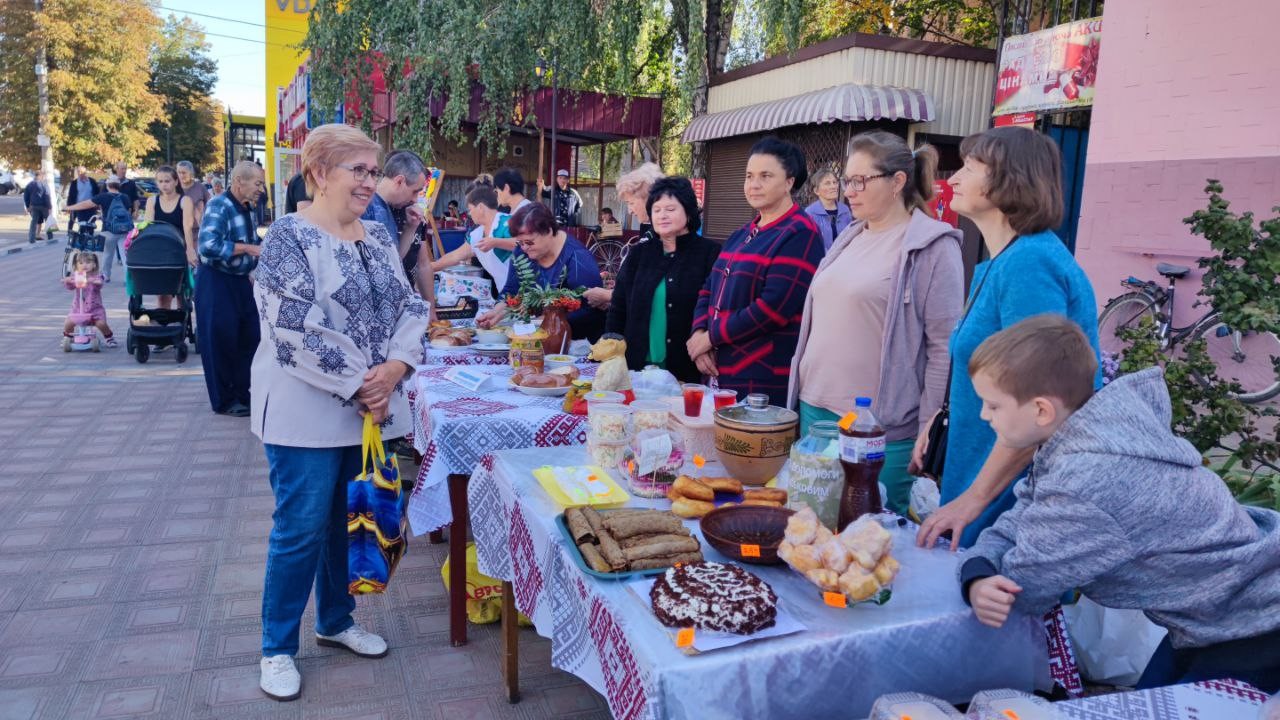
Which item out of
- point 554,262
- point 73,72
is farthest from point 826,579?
point 73,72

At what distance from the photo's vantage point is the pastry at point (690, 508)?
2.13 meters

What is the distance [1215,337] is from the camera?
6738 mm

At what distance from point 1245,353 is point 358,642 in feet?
21.9

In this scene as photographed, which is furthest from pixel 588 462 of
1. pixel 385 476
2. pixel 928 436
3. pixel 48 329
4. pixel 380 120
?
pixel 380 120

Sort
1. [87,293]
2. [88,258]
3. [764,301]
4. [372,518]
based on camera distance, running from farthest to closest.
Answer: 1. [87,293]
2. [88,258]
3. [764,301]
4. [372,518]

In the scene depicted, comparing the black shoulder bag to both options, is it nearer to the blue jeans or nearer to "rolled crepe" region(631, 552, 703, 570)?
"rolled crepe" region(631, 552, 703, 570)

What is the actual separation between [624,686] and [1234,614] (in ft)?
3.95

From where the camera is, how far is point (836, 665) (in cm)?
160

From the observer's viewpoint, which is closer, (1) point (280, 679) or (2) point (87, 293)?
(1) point (280, 679)

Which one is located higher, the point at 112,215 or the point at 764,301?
the point at 112,215

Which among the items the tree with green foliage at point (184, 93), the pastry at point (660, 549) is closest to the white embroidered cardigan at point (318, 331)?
the pastry at point (660, 549)

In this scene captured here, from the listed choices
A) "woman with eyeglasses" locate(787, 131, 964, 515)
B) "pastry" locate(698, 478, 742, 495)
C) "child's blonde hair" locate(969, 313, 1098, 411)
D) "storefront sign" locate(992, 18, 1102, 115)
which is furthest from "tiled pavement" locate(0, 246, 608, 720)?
"storefront sign" locate(992, 18, 1102, 115)

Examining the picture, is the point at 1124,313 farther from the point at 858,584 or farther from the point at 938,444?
the point at 858,584

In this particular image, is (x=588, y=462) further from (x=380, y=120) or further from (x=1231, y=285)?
(x=380, y=120)
